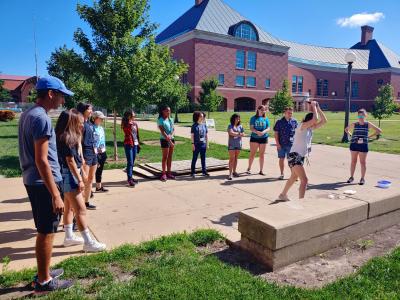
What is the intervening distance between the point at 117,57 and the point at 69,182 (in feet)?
23.8

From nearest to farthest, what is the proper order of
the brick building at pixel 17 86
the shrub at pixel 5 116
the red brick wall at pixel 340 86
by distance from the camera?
the shrub at pixel 5 116, the red brick wall at pixel 340 86, the brick building at pixel 17 86

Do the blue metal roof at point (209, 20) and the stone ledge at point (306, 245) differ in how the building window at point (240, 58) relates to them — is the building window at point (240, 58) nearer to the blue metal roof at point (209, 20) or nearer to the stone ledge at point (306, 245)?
the blue metal roof at point (209, 20)

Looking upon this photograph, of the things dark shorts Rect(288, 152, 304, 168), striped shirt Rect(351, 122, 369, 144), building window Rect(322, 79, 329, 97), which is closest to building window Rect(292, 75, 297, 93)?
building window Rect(322, 79, 329, 97)

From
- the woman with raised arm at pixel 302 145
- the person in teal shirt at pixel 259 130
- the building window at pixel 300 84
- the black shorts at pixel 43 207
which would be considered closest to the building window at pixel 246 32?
the building window at pixel 300 84

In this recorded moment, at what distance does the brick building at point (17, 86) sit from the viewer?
8038 cm

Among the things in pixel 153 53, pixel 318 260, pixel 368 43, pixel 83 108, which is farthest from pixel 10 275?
pixel 368 43

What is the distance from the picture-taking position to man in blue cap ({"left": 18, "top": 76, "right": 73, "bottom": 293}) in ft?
9.68

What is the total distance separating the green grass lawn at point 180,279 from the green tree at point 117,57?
7.19m

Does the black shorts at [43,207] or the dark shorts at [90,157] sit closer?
the black shorts at [43,207]

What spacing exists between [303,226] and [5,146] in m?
14.1

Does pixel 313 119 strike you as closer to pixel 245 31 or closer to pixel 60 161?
pixel 60 161

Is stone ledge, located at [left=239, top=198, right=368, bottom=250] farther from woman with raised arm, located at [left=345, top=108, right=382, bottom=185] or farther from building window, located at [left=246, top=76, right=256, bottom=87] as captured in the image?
building window, located at [left=246, top=76, right=256, bottom=87]

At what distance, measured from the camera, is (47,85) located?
3.12 m

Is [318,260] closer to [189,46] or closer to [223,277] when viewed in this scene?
[223,277]
